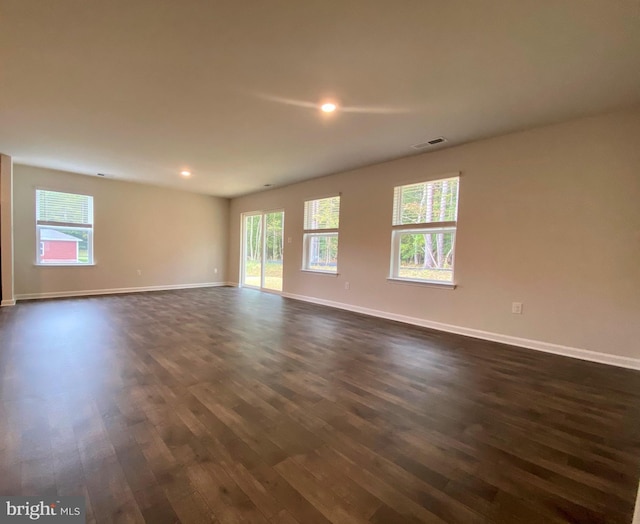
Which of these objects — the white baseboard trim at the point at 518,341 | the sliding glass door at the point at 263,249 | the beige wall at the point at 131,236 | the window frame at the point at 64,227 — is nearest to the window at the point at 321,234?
the sliding glass door at the point at 263,249

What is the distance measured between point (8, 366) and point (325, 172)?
191 inches

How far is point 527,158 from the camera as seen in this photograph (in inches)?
138

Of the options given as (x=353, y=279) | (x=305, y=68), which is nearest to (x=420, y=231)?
(x=353, y=279)

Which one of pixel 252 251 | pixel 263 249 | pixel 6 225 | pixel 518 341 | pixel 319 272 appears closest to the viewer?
pixel 518 341

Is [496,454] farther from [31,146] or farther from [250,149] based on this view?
[31,146]

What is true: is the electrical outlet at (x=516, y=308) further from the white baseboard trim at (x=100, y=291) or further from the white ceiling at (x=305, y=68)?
the white baseboard trim at (x=100, y=291)

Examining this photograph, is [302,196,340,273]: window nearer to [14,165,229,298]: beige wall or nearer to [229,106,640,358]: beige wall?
[229,106,640,358]: beige wall

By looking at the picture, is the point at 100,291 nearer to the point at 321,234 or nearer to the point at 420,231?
the point at 321,234

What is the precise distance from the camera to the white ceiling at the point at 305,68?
6.05 ft

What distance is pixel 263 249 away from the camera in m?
7.71

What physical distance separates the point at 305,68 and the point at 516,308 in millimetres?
3463

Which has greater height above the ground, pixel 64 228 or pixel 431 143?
pixel 431 143

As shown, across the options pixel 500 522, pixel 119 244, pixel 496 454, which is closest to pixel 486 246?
pixel 496 454

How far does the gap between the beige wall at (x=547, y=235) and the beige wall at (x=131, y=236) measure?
5.38m
